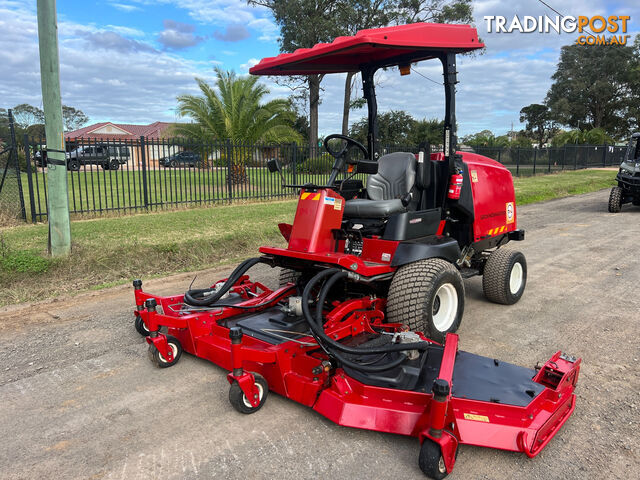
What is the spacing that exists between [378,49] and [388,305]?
2.10m

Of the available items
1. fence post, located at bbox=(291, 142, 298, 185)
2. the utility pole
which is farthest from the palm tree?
the utility pole

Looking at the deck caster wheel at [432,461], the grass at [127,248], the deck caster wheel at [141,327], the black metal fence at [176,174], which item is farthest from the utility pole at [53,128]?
the deck caster wheel at [432,461]

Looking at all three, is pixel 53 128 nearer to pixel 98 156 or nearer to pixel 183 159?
pixel 183 159

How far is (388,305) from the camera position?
3.78 meters

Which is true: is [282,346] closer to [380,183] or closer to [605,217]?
[380,183]

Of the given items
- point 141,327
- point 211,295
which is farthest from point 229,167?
point 211,295

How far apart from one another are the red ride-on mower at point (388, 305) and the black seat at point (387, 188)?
1 centimetres

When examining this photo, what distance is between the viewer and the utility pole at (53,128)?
6.12m

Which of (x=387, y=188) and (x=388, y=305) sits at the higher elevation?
(x=387, y=188)

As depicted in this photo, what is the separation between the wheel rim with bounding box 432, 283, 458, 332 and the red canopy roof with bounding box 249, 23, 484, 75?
196cm

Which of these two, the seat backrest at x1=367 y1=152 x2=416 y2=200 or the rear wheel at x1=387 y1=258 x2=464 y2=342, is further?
the seat backrest at x1=367 y1=152 x2=416 y2=200

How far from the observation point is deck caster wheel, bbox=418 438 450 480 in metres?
2.40

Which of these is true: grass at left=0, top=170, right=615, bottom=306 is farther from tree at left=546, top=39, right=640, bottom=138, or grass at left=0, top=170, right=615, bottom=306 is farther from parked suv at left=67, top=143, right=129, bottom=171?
tree at left=546, top=39, right=640, bottom=138

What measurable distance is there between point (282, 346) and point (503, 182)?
3.41 meters
